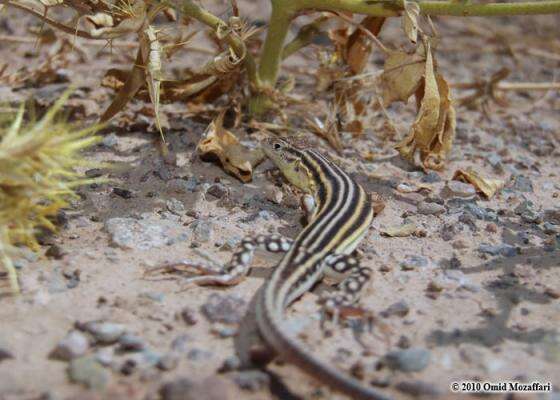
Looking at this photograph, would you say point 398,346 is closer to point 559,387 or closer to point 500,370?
point 500,370

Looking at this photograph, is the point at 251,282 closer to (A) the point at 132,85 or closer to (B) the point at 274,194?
(B) the point at 274,194

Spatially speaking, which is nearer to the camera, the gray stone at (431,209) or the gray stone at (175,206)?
the gray stone at (175,206)

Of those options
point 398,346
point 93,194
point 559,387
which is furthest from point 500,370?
point 93,194

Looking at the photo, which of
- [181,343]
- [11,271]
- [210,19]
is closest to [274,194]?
[210,19]

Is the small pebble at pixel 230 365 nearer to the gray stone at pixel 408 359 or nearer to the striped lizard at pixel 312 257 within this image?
the striped lizard at pixel 312 257

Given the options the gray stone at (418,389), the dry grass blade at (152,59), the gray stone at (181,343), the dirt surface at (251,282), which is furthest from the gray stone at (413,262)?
the dry grass blade at (152,59)
